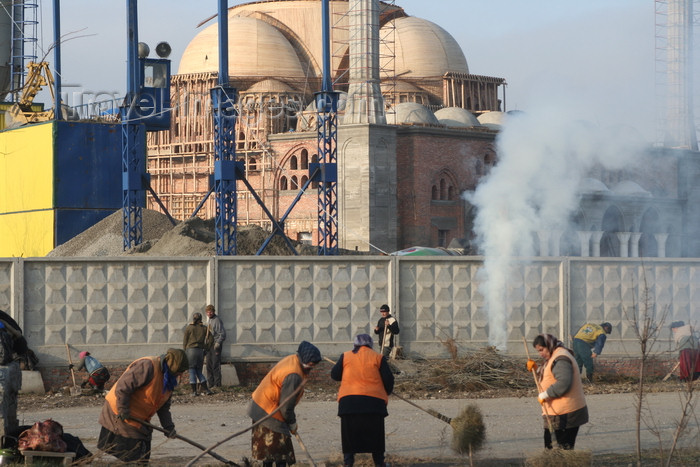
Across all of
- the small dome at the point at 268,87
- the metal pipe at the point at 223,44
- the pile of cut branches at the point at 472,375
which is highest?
the small dome at the point at 268,87

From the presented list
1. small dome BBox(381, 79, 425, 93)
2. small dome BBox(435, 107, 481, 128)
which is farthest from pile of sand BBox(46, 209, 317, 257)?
small dome BBox(381, 79, 425, 93)

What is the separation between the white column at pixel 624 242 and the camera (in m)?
46.1

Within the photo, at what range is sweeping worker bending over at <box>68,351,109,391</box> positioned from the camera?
14.3 meters

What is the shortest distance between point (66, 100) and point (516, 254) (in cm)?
2695

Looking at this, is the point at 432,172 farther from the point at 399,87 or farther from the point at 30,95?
the point at 30,95

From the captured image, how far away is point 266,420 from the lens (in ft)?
27.4

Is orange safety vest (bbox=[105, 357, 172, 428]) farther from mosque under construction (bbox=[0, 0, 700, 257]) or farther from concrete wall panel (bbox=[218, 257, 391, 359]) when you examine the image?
mosque under construction (bbox=[0, 0, 700, 257])

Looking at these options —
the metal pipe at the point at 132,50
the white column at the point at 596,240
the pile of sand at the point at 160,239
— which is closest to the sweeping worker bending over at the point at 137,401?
the pile of sand at the point at 160,239

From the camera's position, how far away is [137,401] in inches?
322

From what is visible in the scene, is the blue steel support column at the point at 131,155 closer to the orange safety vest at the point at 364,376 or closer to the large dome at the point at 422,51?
the orange safety vest at the point at 364,376

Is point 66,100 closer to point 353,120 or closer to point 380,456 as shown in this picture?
point 353,120

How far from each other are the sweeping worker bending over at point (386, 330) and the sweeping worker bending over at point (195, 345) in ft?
8.40

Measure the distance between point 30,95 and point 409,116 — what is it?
17016 millimetres

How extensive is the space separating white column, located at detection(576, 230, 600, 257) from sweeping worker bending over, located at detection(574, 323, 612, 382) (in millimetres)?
27581
